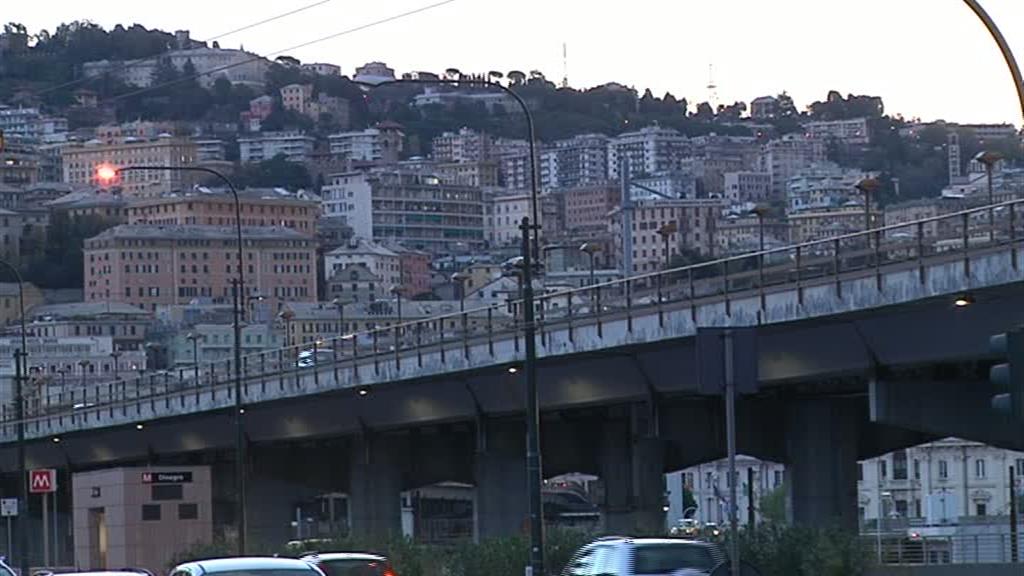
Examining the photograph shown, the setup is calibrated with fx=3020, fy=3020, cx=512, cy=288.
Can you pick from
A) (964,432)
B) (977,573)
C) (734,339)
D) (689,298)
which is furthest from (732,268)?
(734,339)

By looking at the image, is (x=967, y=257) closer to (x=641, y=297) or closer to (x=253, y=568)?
(x=641, y=297)

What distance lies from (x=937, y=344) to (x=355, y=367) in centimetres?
2834

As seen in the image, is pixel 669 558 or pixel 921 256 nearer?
pixel 669 558

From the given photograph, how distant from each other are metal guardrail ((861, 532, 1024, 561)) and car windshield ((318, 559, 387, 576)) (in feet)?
54.2

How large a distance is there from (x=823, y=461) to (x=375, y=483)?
72.4 ft

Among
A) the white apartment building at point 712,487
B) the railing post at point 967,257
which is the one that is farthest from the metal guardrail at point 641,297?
the white apartment building at point 712,487

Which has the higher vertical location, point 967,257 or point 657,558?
point 967,257

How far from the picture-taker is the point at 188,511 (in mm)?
82438

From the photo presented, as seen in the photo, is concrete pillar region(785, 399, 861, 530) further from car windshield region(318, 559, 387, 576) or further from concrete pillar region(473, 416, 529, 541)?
car windshield region(318, 559, 387, 576)

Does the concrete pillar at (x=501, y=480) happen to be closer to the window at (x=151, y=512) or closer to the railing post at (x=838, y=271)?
the window at (x=151, y=512)

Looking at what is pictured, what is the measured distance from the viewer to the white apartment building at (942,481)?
12588 centimetres

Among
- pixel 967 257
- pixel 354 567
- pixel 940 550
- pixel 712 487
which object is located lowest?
pixel 940 550

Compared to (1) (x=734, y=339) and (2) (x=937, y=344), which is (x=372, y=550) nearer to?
(2) (x=937, y=344)

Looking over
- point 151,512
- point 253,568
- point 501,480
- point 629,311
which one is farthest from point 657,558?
point 151,512
